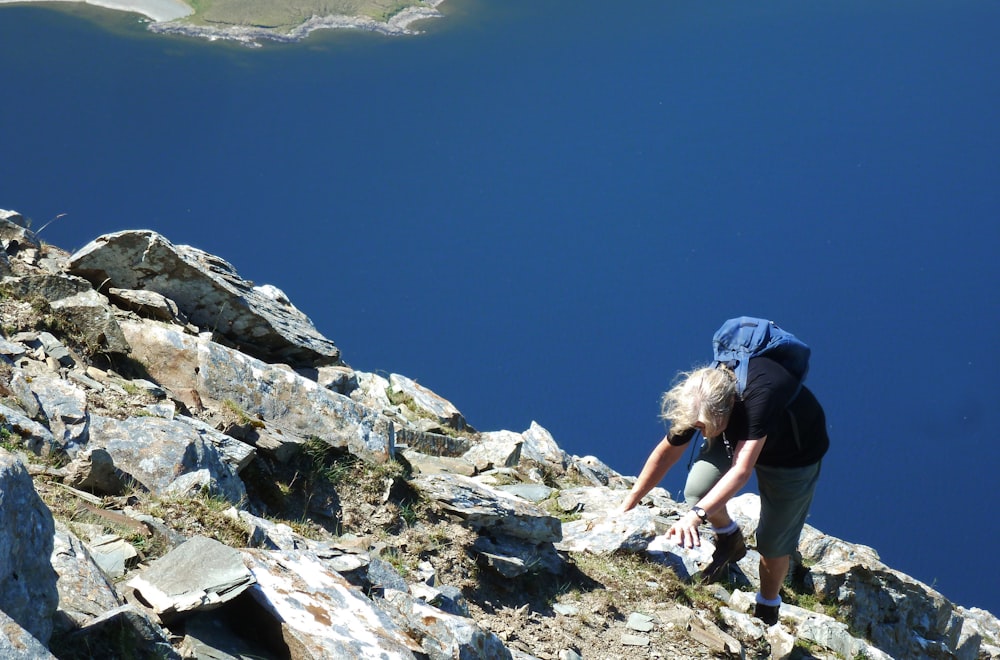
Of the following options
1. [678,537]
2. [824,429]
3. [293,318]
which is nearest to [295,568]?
[678,537]

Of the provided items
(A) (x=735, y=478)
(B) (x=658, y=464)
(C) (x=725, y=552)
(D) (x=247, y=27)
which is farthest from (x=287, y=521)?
(D) (x=247, y=27)

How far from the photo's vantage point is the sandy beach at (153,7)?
3283 centimetres

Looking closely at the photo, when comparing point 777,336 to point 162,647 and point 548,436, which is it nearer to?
point 162,647

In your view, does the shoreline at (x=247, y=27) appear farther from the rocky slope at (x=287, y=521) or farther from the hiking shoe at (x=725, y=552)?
the hiking shoe at (x=725, y=552)

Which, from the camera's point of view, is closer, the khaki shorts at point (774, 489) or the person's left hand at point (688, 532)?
the person's left hand at point (688, 532)

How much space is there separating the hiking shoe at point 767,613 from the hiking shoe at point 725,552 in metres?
0.36

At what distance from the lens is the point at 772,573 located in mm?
5473

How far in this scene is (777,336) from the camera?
443 centimetres

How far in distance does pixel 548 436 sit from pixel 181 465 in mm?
5161

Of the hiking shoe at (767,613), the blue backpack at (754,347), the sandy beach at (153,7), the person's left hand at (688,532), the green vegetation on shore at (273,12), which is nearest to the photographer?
the person's left hand at (688,532)

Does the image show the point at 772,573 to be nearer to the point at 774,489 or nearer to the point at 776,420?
the point at 774,489

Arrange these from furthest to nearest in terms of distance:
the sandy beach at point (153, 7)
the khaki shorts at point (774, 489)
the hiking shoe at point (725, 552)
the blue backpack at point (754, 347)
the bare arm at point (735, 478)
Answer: the sandy beach at point (153, 7) < the hiking shoe at point (725, 552) < the khaki shorts at point (774, 489) < the blue backpack at point (754, 347) < the bare arm at point (735, 478)

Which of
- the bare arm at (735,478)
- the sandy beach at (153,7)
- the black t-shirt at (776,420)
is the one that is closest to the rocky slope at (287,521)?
the bare arm at (735,478)

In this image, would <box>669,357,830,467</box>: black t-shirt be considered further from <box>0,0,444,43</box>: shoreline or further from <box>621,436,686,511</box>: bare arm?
<box>0,0,444,43</box>: shoreline
